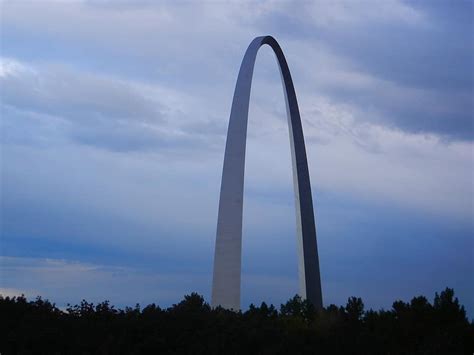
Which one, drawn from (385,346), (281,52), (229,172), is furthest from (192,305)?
(281,52)

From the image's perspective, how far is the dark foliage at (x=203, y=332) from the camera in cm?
2238

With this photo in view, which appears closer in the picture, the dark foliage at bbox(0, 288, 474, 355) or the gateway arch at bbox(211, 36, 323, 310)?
the dark foliage at bbox(0, 288, 474, 355)

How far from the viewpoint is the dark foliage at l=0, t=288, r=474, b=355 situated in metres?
22.4

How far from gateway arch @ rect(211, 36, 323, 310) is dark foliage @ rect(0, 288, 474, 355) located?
1729mm

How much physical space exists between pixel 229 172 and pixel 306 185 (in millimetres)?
5522

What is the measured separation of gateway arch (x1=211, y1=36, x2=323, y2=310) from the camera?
1161 inches

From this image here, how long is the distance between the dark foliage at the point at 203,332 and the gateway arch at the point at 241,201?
173 cm

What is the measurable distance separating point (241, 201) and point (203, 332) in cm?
814

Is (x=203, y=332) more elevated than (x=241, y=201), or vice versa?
(x=241, y=201)

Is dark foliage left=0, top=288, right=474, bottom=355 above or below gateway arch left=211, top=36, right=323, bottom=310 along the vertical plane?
below

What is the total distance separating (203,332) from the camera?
23.2m

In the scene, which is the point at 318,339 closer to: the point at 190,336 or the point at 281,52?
the point at 190,336

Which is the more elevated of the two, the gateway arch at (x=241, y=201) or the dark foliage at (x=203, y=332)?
the gateway arch at (x=241, y=201)

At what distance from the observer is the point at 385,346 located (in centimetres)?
2645
